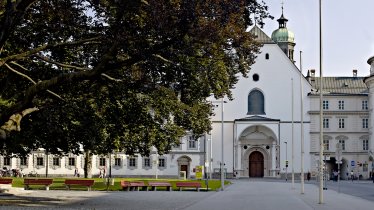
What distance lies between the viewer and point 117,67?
23.0 m

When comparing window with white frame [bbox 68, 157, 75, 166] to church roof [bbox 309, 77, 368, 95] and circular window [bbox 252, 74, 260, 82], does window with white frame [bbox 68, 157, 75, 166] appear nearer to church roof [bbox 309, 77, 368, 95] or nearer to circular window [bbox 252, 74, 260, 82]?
circular window [bbox 252, 74, 260, 82]

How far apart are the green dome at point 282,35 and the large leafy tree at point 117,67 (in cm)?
8961

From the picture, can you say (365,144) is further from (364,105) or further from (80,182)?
(80,182)

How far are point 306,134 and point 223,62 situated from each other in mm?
82262

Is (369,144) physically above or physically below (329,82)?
below

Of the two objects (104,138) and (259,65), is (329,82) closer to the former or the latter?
(259,65)

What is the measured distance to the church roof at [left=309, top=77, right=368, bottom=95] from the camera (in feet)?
374

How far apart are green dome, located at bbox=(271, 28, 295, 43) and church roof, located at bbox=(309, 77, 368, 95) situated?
1048 cm

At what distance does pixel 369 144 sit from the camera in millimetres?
106438

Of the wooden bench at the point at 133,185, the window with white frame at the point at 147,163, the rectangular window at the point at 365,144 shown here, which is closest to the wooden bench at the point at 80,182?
the wooden bench at the point at 133,185

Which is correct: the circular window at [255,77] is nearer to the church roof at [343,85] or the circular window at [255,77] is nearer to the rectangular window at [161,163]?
the church roof at [343,85]

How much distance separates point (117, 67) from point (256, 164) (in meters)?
82.9

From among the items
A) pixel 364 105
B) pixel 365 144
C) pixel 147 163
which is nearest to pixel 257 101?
pixel 364 105

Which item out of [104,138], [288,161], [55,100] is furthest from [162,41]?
[288,161]
